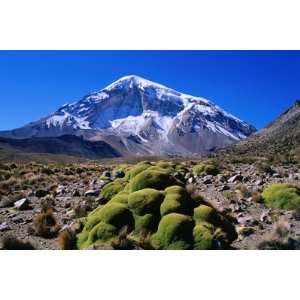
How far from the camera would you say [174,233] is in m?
9.17

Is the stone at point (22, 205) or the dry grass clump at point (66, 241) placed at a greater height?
the stone at point (22, 205)

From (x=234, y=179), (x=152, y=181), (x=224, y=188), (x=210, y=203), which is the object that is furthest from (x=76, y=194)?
(x=234, y=179)

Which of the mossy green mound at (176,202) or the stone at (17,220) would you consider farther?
the stone at (17,220)

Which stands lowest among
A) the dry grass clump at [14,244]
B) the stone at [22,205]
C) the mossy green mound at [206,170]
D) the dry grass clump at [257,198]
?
the dry grass clump at [14,244]

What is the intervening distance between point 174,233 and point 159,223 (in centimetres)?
55

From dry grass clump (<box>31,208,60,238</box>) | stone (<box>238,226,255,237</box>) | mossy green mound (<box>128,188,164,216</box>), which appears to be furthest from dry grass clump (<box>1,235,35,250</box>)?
stone (<box>238,226,255,237</box>)

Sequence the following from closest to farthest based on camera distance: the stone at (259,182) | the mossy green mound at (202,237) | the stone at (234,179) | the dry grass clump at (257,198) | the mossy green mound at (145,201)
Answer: the mossy green mound at (202,237), the mossy green mound at (145,201), the dry grass clump at (257,198), the stone at (259,182), the stone at (234,179)

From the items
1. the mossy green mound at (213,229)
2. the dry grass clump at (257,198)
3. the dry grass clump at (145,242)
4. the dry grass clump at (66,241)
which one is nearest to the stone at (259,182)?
the dry grass clump at (257,198)

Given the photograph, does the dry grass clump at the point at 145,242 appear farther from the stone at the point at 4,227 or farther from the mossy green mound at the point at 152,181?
the stone at the point at 4,227

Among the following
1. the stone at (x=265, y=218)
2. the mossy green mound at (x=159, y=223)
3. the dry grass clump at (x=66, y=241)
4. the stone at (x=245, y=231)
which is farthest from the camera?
the stone at (x=265, y=218)

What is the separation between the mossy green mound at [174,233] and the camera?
8937mm

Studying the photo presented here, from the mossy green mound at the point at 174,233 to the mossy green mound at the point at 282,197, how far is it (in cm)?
515
